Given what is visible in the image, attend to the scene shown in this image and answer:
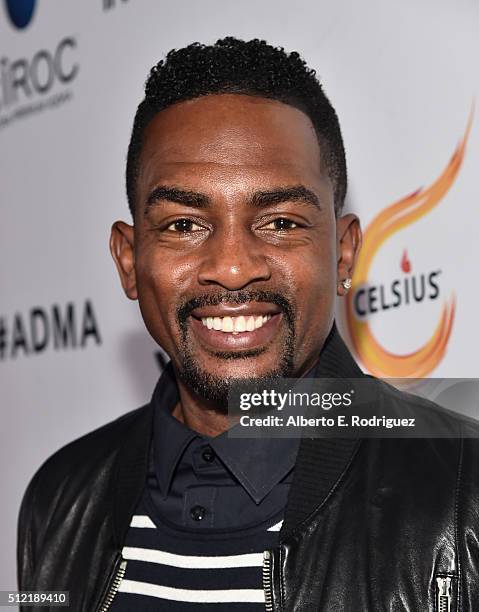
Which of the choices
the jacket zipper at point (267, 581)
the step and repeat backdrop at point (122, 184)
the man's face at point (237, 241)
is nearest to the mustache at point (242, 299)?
the man's face at point (237, 241)

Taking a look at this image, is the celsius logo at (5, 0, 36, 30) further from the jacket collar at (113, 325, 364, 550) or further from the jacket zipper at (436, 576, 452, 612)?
the jacket zipper at (436, 576, 452, 612)

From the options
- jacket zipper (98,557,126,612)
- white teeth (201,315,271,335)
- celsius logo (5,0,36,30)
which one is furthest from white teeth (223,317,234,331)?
celsius logo (5,0,36,30)

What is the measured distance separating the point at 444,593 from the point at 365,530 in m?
0.14

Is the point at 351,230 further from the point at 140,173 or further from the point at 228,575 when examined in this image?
the point at 228,575

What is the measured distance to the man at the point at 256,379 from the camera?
1242 mm

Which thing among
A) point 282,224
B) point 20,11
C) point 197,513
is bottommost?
point 197,513

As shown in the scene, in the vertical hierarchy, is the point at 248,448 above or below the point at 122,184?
below

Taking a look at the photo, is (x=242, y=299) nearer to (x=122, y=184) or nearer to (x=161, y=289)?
(x=161, y=289)

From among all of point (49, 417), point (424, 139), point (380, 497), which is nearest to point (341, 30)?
point (424, 139)

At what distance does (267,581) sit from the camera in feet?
4.08

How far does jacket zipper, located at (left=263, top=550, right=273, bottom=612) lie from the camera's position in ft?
4.07

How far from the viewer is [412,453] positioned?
1324mm

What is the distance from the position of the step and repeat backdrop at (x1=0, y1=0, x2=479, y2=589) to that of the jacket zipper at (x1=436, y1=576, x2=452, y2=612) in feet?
1.66

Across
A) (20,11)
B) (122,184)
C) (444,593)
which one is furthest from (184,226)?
(20,11)
